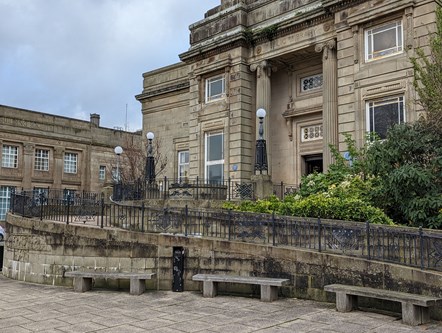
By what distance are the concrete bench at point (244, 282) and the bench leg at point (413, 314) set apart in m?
2.65

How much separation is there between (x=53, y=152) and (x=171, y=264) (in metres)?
32.5

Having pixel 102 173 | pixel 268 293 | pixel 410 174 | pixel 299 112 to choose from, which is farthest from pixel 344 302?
pixel 102 173

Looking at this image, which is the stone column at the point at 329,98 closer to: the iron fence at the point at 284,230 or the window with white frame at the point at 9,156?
the iron fence at the point at 284,230

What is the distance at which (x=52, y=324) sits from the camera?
28.0 ft

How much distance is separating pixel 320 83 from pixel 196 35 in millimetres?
7306

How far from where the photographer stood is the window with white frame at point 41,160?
4006 cm

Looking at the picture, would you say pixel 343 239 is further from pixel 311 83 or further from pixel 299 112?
pixel 311 83

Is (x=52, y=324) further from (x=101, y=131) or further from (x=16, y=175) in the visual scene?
(x=101, y=131)

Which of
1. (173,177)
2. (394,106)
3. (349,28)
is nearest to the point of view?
(394,106)

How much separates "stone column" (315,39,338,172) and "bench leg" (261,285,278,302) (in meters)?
9.25

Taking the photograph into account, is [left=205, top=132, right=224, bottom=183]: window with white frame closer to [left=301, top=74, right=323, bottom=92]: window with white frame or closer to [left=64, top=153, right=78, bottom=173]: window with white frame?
[left=301, top=74, right=323, bottom=92]: window with white frame

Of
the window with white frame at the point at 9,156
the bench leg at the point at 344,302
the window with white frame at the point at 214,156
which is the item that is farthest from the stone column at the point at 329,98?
the window with white frame at the point at 9,156

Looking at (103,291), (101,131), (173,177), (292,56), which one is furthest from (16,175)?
(103,291)

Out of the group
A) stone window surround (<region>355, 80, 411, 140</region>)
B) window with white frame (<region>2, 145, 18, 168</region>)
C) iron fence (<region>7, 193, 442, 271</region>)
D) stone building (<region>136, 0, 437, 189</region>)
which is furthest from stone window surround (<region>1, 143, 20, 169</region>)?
stone window surround (<region>355, 80, 411, 140</region>)
